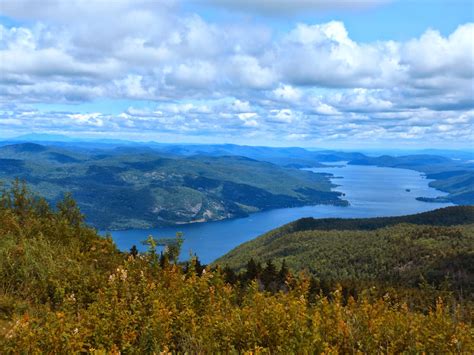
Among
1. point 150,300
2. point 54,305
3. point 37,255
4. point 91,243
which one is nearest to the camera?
point 150,300

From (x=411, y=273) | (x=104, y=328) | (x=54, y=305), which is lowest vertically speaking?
(x=411, y=273)

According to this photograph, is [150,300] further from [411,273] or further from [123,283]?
[411,273]

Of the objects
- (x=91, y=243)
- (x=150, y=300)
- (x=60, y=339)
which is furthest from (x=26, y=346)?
(x=91, y=243)

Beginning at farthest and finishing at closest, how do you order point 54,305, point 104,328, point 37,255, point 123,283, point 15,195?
point 15,195 < point 37,255 < point 54,305 < point 123,283 < point 104,328

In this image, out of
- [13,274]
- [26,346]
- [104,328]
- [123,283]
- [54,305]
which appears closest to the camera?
[26,346]

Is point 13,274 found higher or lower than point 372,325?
lower

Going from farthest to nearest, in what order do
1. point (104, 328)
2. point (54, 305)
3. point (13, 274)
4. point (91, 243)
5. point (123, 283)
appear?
point (91, 243) < point (13, 274) < point (54, 305) < point (123, 283) < point (104, 328)

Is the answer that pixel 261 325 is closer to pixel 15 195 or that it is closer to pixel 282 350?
pixel 282 350

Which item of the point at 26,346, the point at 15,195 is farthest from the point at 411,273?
the point at 26,346

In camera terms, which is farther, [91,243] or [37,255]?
[91,243]
